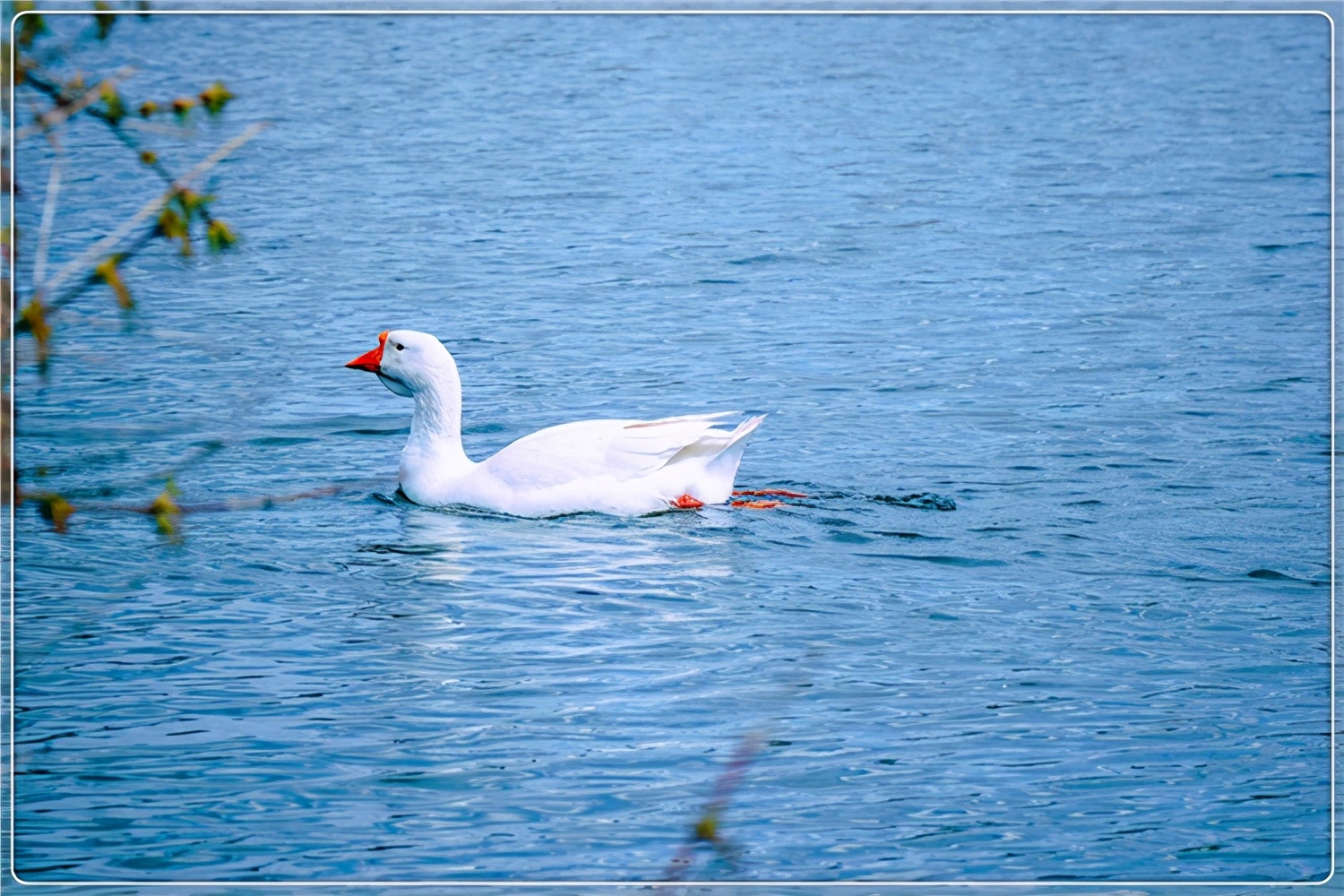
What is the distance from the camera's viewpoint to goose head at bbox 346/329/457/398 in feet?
26.7

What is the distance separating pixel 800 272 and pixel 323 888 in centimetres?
605

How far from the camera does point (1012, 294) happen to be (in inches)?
376

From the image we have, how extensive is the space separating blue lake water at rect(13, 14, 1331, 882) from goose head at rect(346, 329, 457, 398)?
499 mm

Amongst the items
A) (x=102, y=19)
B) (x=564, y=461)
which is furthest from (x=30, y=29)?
(x=564, y=461)

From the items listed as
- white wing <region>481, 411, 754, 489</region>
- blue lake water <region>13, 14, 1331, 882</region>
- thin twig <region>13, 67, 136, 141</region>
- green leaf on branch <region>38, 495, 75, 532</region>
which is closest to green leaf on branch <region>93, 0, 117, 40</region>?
thin twig <region>13, 67, 136, 141</region>

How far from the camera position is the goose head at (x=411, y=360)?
26.7 ft

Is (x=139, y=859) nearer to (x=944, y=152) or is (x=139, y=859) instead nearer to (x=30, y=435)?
(x=30, y=435)

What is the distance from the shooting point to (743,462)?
27.7 ft

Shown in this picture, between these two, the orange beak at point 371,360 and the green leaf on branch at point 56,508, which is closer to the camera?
the green leaf on branch at point 56,508

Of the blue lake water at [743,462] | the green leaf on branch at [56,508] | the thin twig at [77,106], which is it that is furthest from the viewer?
the blue lake water at [743,462]

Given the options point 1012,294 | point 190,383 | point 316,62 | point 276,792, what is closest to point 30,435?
point 190,383

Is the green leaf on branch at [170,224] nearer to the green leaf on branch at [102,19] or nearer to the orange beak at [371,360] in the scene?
the green leaf on branch at [102,19]

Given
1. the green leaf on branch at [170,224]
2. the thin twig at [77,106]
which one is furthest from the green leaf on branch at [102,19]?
Answer: the green leaf on branch at [170,224]

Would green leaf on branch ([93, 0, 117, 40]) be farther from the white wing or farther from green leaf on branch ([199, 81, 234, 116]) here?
the white wing
